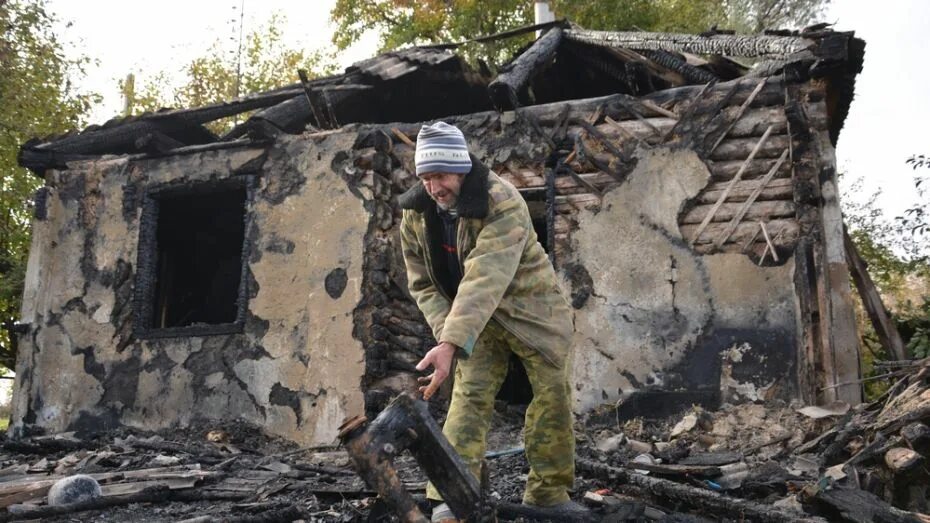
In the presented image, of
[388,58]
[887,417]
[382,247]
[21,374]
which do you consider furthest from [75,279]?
[887,417]

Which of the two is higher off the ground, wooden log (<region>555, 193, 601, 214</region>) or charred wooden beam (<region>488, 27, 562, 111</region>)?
charred wooden beam (<region>488, 27, 562, 111</region>)

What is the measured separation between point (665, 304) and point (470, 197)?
11.2ft

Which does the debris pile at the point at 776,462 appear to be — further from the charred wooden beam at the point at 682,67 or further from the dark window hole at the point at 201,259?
the dark window hole at the point at 201,259

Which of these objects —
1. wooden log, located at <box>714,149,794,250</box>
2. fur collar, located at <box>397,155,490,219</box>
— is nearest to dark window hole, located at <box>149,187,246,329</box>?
wooden log, located at <box>714,149,794,250</box>

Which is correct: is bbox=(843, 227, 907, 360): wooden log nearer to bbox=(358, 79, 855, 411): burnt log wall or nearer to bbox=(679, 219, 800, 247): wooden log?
bbox=(679, 219, 800, 247): wooden log

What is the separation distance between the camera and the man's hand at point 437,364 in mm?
2838

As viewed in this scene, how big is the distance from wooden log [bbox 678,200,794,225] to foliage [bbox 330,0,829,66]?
494 inches

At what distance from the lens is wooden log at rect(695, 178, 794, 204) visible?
6.26 meters

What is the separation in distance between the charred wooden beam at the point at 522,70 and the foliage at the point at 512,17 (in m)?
9.92

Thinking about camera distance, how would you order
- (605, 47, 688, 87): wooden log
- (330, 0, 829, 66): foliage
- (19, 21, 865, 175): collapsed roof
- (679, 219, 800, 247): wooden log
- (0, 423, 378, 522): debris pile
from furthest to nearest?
1. (330, 0, 829, 66): foliage
2. (605, 47, 688, 87): wooden log
3. (19, 21, 865, 175): collapsed roof
4. (679, 219, 800, 247): wooden log
5. (0, 423, 378, 522): debris pile

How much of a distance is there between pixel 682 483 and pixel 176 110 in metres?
6.23

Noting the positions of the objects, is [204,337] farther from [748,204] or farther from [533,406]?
[748,204]

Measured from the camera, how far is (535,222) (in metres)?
8.51

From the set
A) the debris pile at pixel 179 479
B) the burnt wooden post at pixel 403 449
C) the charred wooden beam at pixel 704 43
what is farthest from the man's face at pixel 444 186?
the charred wooden beam at pixel 704 43
